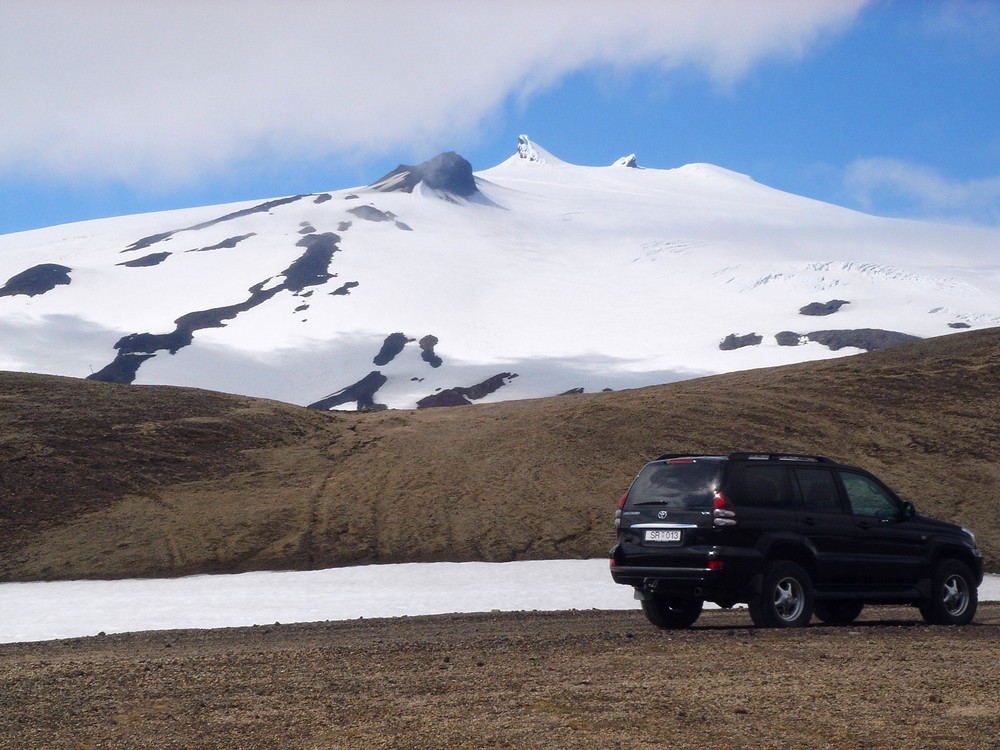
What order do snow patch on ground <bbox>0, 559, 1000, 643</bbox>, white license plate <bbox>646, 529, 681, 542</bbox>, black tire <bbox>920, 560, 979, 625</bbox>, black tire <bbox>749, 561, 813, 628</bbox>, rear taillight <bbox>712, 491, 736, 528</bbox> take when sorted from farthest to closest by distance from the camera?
snow patch on ground <bbox>0, 559, 1000, 643</bbox> < black tire <bbox>920, 560, 979, 625</bbox> < white license plate <bbox>646, 529, 681, 542</bbox> < black tire <bbox>749, 561, 813, 628</bbox> < rear taillight <bbox>712, 491, 736, 528</bbox>

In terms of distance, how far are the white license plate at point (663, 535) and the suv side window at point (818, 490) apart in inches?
71.0

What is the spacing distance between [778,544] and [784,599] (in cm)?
72

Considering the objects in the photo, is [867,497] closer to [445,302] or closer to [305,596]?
[305,596]

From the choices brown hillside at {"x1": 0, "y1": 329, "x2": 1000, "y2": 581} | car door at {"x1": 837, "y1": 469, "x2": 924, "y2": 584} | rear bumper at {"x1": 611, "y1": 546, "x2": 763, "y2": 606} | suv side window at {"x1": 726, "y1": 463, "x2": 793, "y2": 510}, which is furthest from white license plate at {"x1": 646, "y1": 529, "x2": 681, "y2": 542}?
brown hillside at {"x1": 0, "y1": 329, "x2": 1000, "y2": 581}

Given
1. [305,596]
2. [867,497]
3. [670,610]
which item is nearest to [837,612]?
[867,497]

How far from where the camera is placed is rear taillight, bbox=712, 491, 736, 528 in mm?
12758

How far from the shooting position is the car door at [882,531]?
13.8 metres

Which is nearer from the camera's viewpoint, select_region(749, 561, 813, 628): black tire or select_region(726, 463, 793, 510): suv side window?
select_region(749, 561, 813, 628): black tire

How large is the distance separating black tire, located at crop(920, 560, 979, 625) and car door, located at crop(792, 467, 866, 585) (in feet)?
4.40

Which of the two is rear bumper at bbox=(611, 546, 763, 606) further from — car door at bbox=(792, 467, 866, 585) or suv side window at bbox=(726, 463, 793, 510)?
car door at bbox=(792, 467, 866, 585)

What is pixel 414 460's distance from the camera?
Result: 33531mm

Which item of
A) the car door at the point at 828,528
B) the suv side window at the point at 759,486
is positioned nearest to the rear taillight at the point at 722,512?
the suv side window at the point at 759,486

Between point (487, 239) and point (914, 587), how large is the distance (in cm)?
17465

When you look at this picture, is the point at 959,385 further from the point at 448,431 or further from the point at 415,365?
the point at 415,365
